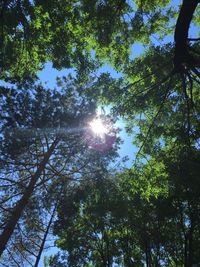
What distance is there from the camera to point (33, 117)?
16.6 metres

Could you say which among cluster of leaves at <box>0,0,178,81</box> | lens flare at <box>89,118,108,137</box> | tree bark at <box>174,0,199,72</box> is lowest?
tree bark at <box>174,0,199,72</box>

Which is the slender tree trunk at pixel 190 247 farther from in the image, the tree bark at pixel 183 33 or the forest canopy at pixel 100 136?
the tree bark at pixel 183 33

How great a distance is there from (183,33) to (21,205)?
12.0 m

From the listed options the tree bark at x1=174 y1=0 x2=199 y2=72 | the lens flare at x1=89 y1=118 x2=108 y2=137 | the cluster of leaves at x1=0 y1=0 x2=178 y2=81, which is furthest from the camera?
the lens flare at x1=89 y1=118 x2=108 y2=137

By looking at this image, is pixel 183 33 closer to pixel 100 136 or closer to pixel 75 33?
pixel 75 33

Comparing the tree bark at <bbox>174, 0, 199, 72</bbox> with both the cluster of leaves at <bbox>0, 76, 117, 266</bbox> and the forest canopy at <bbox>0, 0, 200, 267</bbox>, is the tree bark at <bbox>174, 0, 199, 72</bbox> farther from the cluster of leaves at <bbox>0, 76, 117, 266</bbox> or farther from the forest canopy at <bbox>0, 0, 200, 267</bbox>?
the cluster of leaves at <bbox>0, 76, 117, 266</bbox>

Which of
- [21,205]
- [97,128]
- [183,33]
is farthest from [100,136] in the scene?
[183,33]

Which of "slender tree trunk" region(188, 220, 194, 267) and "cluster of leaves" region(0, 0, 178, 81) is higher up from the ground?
"cluster of leaves" region(0, 0, 178, 81)

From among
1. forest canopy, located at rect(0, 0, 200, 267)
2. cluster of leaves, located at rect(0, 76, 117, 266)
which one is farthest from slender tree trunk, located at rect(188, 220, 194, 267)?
cluster of leaves, located at rect(0, 76, 117, 266)

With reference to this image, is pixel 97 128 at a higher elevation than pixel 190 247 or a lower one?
higher

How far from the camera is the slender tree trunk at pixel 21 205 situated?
45.4ft

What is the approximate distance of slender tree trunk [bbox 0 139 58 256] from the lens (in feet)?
45.4

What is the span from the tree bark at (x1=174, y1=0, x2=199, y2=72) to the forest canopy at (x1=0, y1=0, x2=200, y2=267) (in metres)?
0.02

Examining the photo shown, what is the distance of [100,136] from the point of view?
17.3 metres
